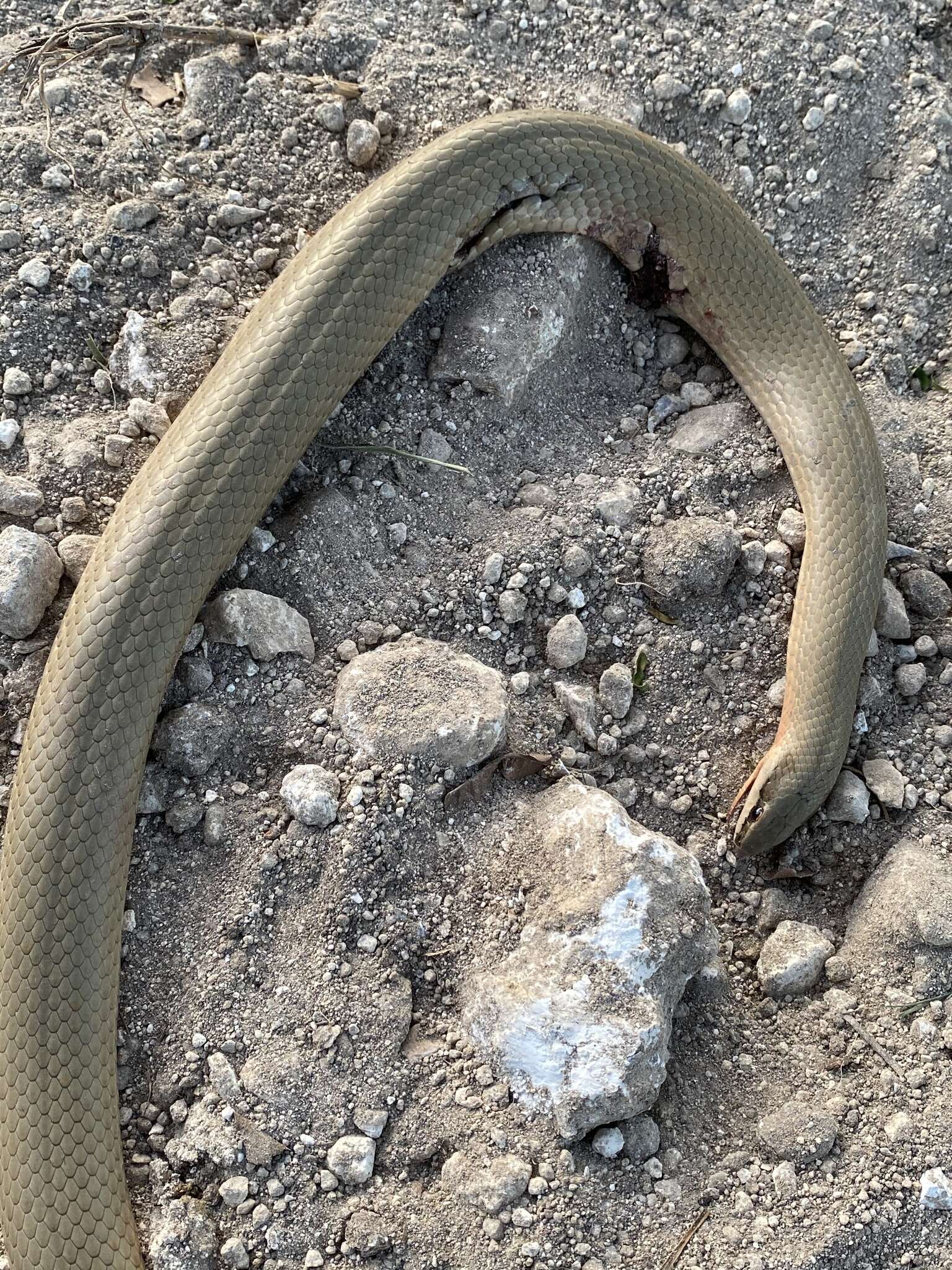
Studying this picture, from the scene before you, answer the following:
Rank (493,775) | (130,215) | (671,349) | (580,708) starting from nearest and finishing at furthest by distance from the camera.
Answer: (493,775) < (580,708) < (130,215) < (671,349)

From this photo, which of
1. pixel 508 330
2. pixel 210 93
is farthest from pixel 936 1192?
pixel 210 93

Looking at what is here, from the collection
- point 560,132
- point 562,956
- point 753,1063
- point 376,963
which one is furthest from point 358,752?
point 560,132

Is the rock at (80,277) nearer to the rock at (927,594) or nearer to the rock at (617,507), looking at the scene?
the rock at (617,507)

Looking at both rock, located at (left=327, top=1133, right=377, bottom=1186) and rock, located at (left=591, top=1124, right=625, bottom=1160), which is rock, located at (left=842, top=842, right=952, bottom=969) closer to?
rock, located at (left=591, top=1124, right=625, bottom=1160)

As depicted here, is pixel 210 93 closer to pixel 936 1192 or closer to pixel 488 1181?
pixel 488 1181

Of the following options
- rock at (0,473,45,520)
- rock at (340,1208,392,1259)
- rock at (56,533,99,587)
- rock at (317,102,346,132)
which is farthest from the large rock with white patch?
rock at (317,102,346,132)
